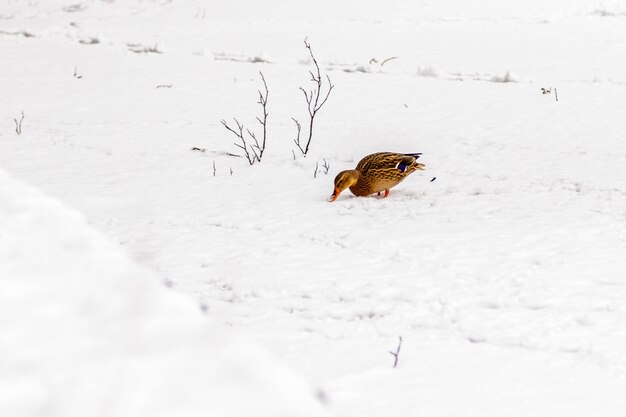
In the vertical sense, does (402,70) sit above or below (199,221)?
above

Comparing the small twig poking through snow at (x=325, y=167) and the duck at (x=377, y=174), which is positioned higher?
the duck at (x=377, y=174)

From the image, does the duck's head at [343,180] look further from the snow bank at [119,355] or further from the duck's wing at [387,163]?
the snow bank at [119,355]

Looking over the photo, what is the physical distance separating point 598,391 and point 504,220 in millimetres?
2220

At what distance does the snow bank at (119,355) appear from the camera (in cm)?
83

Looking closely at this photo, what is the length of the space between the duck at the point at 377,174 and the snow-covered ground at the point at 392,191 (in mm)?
121

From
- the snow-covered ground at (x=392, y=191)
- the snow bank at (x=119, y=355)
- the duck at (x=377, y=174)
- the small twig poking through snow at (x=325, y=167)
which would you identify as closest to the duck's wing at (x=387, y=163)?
the duck at (x=377, y=174)

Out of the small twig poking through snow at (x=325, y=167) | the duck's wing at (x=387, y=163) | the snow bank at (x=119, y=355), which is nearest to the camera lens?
the snow bank at (x=119, y=355)

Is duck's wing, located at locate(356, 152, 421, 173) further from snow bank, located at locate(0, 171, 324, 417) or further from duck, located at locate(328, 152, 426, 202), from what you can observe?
snow bank, located at locate(0, 171, 324, 417)

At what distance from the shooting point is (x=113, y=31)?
11922 mm

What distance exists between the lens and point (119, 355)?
2.91 ft

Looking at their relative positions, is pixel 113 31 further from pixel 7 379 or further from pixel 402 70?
pixel 7 379

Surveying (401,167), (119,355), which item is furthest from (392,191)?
(119,355)

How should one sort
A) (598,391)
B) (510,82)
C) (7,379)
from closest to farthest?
Result: (7,379)
(598,391)
(510,82)

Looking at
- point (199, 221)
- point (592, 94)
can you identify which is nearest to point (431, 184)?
point (199, 221)
